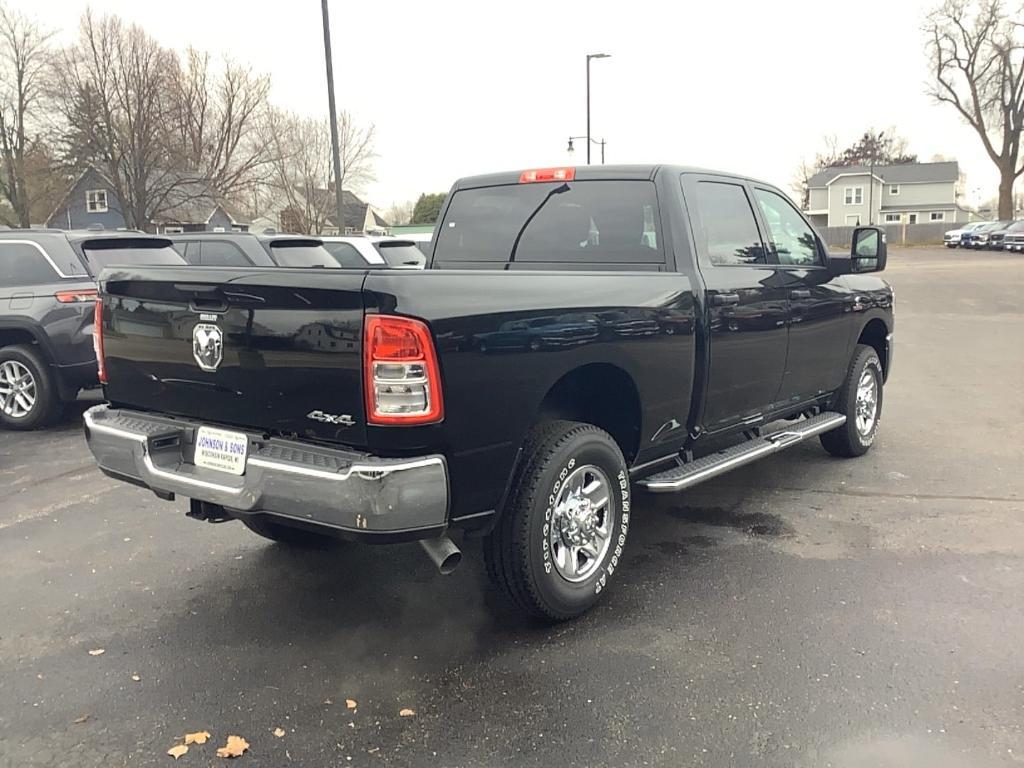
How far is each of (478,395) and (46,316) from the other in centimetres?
595

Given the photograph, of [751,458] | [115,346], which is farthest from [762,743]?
[115,346]

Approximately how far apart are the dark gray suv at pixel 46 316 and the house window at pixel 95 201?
4071cm

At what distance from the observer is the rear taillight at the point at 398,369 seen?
2891mm

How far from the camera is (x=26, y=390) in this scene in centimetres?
777

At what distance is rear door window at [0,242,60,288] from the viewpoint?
25.2 ft

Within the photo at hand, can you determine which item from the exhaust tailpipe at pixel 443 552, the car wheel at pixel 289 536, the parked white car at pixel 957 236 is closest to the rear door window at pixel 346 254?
the car wheel at pixel 289 536

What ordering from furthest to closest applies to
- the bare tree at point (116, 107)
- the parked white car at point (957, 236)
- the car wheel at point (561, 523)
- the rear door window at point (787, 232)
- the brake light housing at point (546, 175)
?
the parked white car at point (957, 236) < the bare tree at point (116, 107) < the rear door window at point (787, 232) < the brake light housing at point (546, 175) < the car wheel at point (561, 523)

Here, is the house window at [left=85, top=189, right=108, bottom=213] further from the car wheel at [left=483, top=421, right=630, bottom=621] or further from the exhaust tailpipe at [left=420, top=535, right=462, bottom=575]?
the exhaust tailpipe at [left=420, top=535, right=462, bottom=575]

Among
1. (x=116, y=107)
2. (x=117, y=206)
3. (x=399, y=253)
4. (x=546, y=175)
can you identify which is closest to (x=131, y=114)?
(x=116, y=107)

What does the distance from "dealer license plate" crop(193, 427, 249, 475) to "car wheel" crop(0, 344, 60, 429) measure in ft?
16.7

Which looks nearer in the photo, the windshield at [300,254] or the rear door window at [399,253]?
the windshield at [300,254]

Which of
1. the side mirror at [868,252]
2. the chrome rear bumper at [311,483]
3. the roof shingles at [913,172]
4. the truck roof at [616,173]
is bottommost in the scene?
the chrome rear bumper at [311,483]

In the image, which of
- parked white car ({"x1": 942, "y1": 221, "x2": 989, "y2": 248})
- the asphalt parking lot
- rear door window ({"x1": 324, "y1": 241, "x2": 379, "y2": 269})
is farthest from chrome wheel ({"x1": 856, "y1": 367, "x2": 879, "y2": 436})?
parked white car ({"x1": 942, "y1": 221, "x2": 989, "y2": 248})

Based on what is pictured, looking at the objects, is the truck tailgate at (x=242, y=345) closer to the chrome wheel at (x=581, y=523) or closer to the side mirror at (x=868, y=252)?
the chrome wheel at (x=581, y=523)
